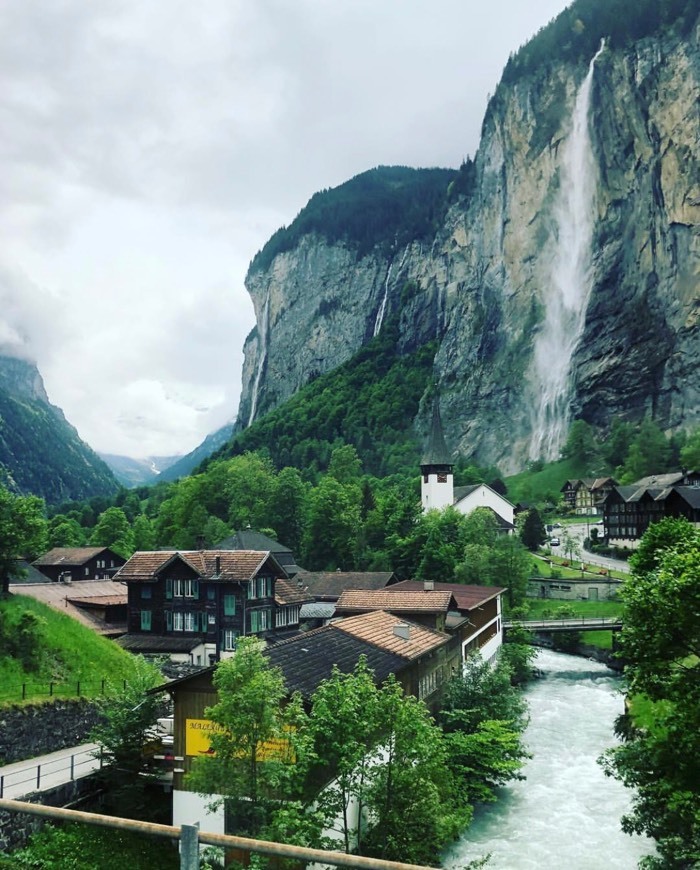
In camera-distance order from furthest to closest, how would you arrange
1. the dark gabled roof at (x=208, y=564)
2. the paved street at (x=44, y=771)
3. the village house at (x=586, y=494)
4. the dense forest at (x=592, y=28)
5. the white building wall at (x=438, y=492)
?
the dense forest at (x=592, y=28) → the village house at (x=586, y=494) → the white building wall at (x=438, y=492) → the dark gabled roof at (x=208, y=564) → the paved street at (x=44, y=771)

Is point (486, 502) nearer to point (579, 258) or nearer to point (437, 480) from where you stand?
point (437, 480)

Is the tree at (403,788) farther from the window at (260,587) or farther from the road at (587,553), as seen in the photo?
the road at (587,553)

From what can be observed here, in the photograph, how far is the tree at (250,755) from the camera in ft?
55.8

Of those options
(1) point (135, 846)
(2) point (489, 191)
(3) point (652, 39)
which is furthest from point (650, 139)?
(1) point (135, 846)

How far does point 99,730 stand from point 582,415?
121 metres

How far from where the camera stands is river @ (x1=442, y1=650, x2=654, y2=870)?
23686mm

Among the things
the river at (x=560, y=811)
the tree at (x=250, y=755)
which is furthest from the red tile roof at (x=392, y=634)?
the tree at (x=250, y=755)

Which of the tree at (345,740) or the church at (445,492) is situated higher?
the church at (445,492)

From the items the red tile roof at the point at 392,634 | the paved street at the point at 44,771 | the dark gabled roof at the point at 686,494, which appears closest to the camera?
the paved street at the point at 44,771

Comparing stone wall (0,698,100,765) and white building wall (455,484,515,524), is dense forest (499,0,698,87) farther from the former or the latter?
stone wall (0,698,100,765)

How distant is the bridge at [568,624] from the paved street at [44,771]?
39.7 meters

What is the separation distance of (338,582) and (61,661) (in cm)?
3853

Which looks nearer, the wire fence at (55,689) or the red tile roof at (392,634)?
the wire fence at (55,689)

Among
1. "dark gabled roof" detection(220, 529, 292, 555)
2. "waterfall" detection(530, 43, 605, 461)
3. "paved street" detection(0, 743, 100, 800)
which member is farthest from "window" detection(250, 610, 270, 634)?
"waterfall" detection(530, 43, 605, 461)
